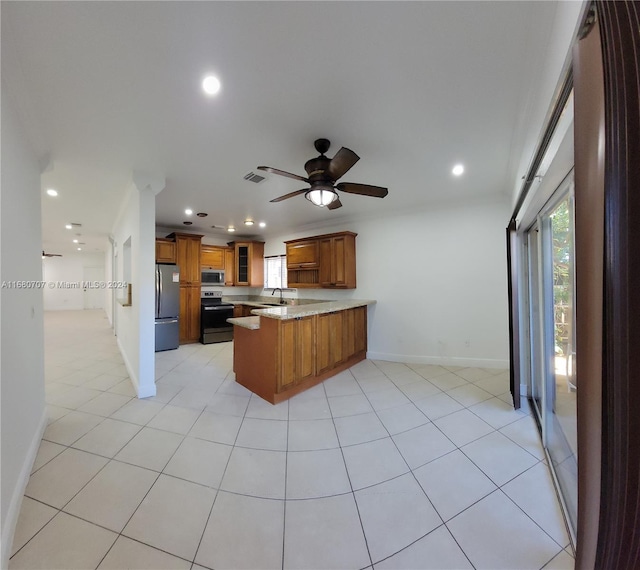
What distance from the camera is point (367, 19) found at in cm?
116

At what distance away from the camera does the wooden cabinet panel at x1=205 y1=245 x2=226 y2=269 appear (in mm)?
5848

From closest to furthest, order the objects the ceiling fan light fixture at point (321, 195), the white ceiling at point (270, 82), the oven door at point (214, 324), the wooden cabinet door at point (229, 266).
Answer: the white ceiling at point (270, 82) → the ceiling fan light fixture at point (321, 195) → the oven door at point (214, 324) → the wooden cabinet door at point (229, 266)

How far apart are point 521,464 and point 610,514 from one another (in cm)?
162

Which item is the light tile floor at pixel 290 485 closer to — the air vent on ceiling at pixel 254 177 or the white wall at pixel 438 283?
the white wall at pixel 438 283

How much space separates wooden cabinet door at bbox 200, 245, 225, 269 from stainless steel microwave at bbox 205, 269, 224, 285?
0.10 m

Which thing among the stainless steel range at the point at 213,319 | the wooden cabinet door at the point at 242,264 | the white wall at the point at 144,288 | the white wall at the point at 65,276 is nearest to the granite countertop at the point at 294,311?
the white wall at the point at 144,288

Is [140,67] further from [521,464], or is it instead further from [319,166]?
[521,464]

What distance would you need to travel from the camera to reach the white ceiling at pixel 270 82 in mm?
1159

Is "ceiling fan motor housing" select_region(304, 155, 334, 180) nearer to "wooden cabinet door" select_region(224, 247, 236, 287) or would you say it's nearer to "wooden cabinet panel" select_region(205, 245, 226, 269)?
"wooden cabinet panel" select_region(205, 245, 226, 269)

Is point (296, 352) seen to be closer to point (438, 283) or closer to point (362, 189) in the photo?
point (362, 189)

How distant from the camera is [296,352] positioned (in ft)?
9.80

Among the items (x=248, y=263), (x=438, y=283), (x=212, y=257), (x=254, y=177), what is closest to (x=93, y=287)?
(x=212, y=257)

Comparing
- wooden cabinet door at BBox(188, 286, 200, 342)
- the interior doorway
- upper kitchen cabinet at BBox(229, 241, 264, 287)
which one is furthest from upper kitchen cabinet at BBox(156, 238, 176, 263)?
the interior doorway

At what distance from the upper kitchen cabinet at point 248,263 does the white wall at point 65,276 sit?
8.13 m
